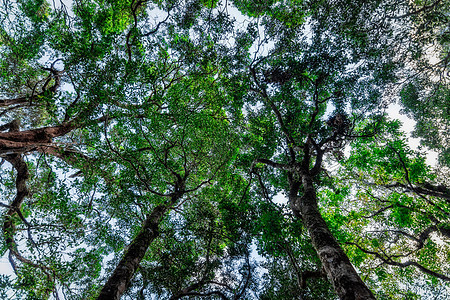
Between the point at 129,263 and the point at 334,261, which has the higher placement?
the point at 334,261

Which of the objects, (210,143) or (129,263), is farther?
(210,143)

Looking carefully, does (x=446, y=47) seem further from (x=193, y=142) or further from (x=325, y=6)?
(x=193, y=142)

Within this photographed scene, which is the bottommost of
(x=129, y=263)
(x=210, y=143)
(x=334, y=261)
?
(x=129, y=263)

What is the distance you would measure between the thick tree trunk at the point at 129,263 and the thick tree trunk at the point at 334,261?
551 cm

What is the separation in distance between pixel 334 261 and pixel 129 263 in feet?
19.5

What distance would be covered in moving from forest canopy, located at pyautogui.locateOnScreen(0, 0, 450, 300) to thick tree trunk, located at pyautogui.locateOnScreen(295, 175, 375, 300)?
64 millimetres

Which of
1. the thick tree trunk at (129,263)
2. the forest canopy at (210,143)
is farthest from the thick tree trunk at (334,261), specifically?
the thick tree trunk at (129,263)

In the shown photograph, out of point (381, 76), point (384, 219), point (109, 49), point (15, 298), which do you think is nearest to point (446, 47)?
point (381, 76)

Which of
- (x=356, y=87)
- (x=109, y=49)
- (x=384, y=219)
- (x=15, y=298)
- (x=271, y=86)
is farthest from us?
(x=384, y=219)

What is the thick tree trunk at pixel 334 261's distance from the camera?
371 centimetres

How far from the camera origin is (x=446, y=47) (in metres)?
9.21

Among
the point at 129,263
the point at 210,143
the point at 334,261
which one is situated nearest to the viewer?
the point at 334,261

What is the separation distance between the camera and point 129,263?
6.06 m

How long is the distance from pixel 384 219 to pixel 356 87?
9166mm
